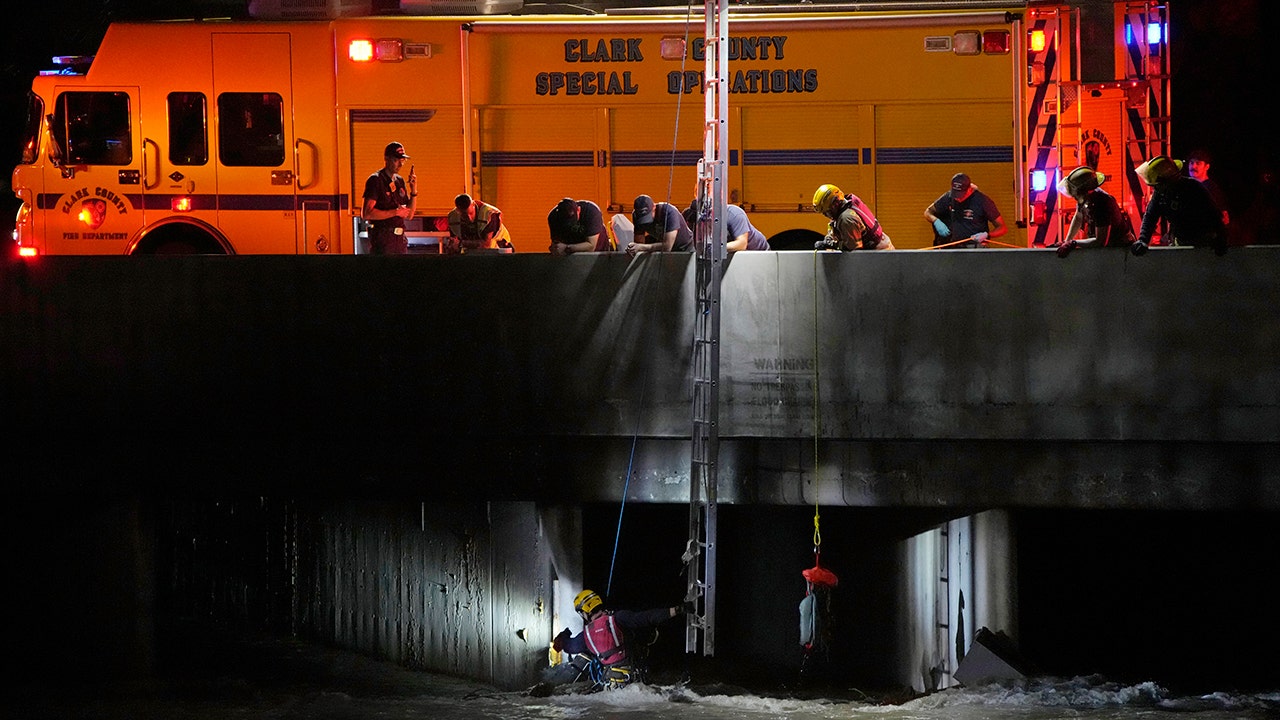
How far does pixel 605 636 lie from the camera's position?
32.7 ft

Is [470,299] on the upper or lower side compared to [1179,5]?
lower

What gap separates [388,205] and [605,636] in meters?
4.43

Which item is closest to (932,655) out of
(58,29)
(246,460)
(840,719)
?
(840,719)

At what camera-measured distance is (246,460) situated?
9.84 meters

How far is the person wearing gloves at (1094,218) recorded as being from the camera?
9422mm

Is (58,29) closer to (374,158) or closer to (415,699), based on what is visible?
(374,158)

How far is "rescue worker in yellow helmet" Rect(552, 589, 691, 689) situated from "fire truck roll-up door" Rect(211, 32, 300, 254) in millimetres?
5034

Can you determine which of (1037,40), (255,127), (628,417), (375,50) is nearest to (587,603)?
(628,417)

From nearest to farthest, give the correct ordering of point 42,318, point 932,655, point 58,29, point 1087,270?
point 1087,270
point 42,318
point 932,655
point 58,29

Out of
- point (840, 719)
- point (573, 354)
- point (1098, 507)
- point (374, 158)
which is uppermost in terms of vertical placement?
point (374, 158)

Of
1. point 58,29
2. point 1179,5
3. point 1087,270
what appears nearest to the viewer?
point 1087,270

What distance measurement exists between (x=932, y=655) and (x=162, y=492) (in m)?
6.60

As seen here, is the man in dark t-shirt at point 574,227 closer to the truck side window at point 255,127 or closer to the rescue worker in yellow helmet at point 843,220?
the rescue worker in yellow helmet at point 843,220

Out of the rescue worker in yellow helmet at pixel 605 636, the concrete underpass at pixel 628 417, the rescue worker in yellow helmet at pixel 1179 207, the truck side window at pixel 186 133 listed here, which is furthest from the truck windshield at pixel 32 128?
the rescue worker in yellow helmet at pixel 1179 207
